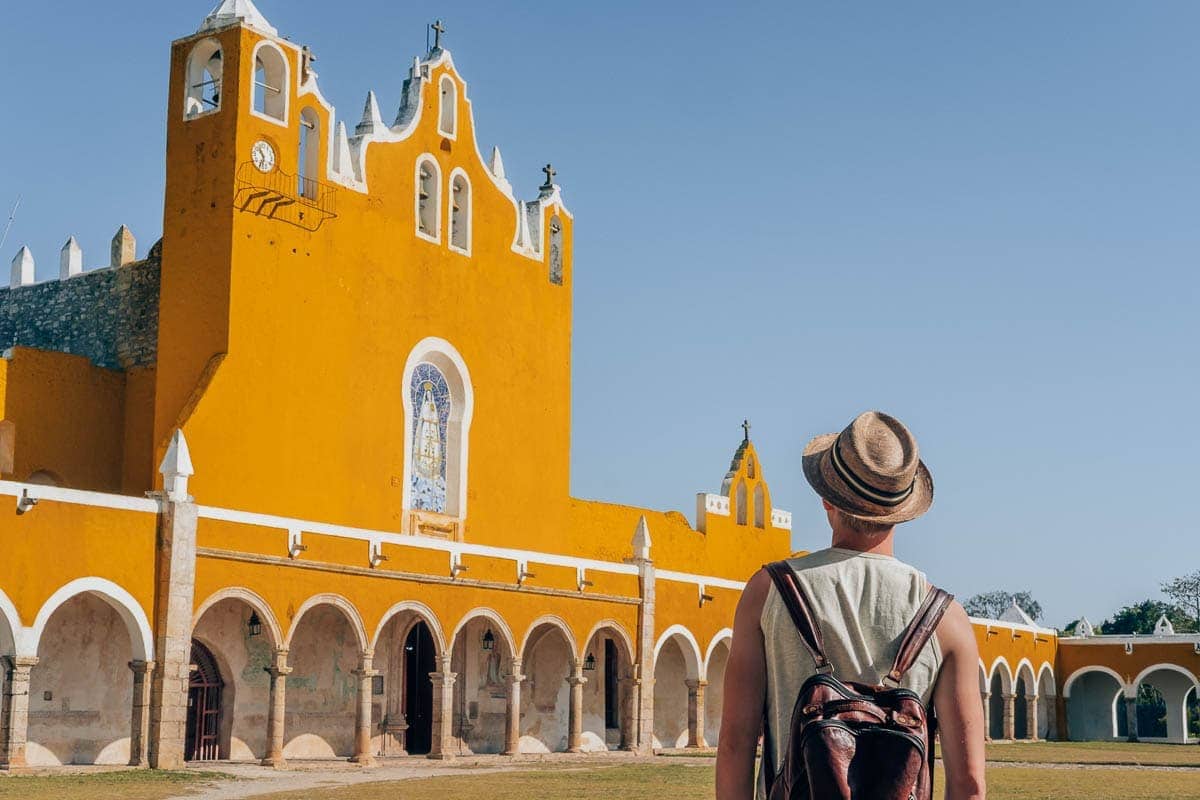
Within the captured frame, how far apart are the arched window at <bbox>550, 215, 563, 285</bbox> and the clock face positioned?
7.58 metres

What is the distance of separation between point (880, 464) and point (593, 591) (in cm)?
2417

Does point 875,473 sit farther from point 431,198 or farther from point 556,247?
point 556,247

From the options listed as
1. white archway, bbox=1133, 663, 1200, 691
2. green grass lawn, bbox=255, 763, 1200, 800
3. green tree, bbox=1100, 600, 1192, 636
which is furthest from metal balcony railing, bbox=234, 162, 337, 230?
green tree, bbox=1100, 600, 1192, 636

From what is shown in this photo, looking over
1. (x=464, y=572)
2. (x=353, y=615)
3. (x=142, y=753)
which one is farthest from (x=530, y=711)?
(x=142, y=753)

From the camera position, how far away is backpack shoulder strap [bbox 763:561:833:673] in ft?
10.2

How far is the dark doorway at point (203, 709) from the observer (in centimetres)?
2164

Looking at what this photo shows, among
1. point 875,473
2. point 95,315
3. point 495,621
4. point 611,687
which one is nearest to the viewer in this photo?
point 875,473

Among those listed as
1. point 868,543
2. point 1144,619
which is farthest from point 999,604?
point 868,543

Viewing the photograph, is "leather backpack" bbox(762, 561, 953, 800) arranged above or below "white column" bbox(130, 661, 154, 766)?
above

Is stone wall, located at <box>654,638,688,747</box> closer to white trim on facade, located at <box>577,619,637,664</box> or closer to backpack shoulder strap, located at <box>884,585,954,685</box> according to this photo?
white trim on facade, located at <box>577,619,637,664</box>

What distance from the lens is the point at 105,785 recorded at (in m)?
16.5

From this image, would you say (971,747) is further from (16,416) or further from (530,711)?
(530,711)

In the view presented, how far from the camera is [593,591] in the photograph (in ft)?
89.4

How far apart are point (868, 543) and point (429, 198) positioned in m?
24.2
